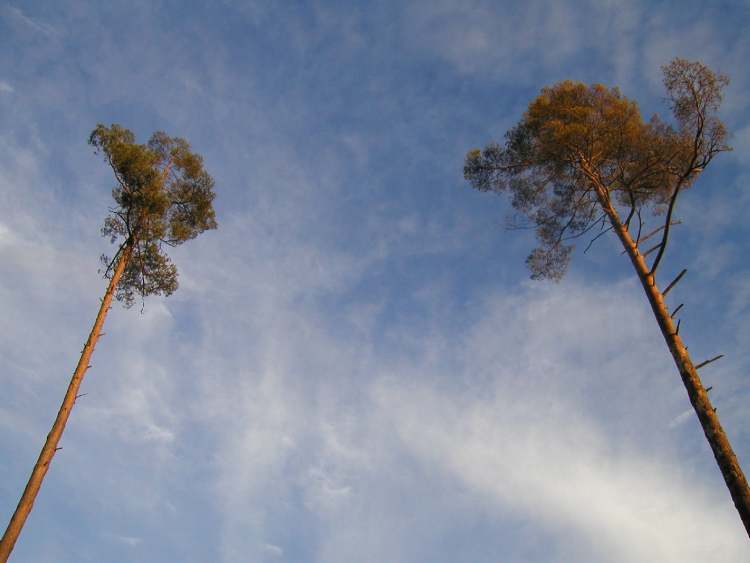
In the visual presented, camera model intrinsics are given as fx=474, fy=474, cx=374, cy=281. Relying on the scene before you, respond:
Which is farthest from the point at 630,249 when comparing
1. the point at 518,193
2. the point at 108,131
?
the point at 108,131

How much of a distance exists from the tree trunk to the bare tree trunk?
443 inches

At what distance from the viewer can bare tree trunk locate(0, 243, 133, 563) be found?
7.95 m

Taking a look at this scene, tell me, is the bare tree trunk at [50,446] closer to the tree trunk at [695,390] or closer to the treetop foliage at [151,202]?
the treetop foliage at [151,202]

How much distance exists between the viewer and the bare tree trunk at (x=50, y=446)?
7.95 m

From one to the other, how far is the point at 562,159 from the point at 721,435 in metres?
7.89

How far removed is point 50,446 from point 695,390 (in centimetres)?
1166

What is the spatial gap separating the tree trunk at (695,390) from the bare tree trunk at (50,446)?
36.9ft

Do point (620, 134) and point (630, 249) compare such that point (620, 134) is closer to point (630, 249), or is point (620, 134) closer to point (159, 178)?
point (630, 249)

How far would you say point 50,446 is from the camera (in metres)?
8.95

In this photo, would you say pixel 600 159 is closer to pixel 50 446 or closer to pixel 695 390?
pixel 695 390

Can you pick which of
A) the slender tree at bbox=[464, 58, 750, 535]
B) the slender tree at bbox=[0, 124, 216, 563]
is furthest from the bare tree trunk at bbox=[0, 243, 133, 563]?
the slender tree at bbox=[464, 58, 750, 535]

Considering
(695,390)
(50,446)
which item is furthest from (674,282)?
(50,446)

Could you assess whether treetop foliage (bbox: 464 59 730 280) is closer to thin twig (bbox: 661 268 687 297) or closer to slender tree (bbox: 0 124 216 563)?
thin twig (bbox: 661 268 687 297)

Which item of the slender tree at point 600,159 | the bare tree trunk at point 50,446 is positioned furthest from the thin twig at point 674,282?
the bare tree trunk at point 50,446
